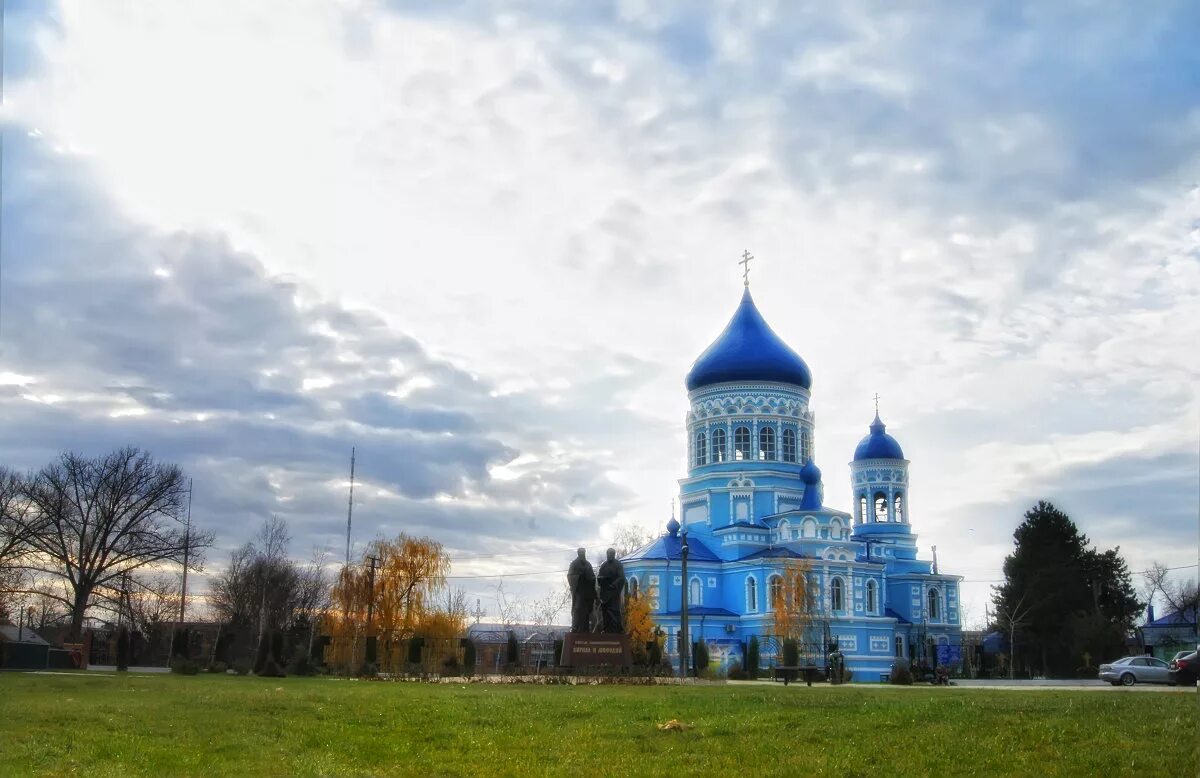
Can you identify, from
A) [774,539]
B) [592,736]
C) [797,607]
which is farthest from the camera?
[774,539]

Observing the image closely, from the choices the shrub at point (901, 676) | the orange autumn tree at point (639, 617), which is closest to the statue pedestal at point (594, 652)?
the shrub at point (901, 676)

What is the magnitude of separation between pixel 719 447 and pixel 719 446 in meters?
0.06

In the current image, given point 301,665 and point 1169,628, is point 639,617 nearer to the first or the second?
point 301,665

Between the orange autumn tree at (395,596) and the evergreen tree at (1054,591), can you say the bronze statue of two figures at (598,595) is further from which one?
the evergreen tree at (1054,591)

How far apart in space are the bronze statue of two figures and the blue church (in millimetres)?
23185

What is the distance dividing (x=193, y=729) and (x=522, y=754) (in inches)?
188

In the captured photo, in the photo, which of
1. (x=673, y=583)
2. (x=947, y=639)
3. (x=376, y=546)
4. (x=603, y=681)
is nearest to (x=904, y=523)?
(x=947, y=639)

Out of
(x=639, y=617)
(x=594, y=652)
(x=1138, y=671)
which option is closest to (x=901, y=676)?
(x=1138, y=671)

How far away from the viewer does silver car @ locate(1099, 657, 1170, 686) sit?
A: 32.1 metres

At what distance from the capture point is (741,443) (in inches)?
2408

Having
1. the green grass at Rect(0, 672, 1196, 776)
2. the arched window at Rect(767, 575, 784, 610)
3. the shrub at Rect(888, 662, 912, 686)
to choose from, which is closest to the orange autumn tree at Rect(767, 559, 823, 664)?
the arched window at Rect(767, 575, 784, 610)

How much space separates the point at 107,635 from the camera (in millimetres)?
56062

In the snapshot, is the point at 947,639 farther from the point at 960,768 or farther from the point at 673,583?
the point at 960,768

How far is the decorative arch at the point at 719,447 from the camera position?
6150 centimetres
